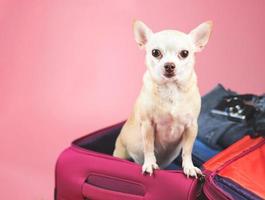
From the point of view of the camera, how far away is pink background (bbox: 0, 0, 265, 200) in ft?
5.60

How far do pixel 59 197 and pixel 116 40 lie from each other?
782 millimetres

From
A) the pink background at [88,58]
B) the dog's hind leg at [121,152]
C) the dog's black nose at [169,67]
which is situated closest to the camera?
the dog's black nose at [169,67]

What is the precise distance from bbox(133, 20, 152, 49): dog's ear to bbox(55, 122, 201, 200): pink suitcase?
269mm

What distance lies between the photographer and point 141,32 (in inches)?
39.4

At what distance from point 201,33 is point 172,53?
0.31 feet

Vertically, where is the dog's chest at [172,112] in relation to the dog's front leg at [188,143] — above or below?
above

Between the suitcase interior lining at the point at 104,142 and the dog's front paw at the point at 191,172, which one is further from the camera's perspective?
the suitcase interior lining at the point at 104,142

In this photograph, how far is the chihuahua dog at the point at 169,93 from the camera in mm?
938

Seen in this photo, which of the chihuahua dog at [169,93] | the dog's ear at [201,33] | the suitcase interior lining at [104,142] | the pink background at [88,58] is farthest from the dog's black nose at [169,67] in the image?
the pink background at [88,58]

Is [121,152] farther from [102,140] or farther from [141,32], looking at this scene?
[141,32]

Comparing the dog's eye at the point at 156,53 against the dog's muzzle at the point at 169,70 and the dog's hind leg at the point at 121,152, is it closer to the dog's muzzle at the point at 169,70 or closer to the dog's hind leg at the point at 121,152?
the dog's muzzle at the point at 169,70

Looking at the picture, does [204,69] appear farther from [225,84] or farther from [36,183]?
[36,183]

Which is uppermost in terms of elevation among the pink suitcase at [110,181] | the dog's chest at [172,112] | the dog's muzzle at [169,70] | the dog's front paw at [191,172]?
the dog's muzzle at [169,70]

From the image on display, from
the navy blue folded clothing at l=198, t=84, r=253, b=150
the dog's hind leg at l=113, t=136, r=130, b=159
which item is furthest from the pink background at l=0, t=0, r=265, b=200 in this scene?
the dog's hind leg at l=113, t=136, r=130, b=159
